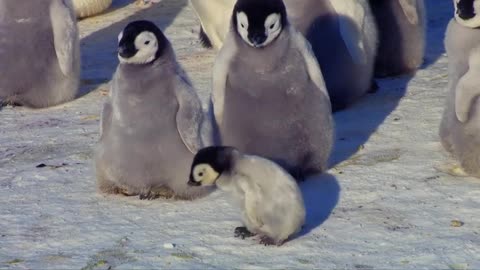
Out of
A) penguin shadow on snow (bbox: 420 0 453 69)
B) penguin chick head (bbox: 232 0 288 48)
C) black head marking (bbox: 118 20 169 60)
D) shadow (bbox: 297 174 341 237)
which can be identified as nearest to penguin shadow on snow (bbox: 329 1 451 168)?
penguin shadow on snow (bbox: 420 0 453 69)

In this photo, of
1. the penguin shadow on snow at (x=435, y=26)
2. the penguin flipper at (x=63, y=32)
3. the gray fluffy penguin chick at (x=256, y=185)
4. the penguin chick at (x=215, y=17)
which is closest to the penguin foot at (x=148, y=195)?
the gray fluffy penguin chick at (x=256, y=185)

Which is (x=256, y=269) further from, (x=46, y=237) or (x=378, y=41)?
(x=378, y=41)

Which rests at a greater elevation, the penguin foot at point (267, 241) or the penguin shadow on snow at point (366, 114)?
the penguin foot at point (267, 241)

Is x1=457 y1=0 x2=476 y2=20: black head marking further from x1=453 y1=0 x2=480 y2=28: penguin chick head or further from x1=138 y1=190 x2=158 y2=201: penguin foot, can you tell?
x1=138 y1=190 x2=158 y2=201: penguin foot

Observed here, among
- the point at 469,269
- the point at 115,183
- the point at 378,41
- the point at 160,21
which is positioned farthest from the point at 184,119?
the point at 160,21

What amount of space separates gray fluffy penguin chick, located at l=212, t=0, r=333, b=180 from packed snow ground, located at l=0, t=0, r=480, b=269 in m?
0.20

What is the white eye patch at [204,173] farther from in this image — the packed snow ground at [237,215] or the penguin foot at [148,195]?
the penguin foot at [148,195]

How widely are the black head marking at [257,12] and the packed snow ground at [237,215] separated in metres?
0.62

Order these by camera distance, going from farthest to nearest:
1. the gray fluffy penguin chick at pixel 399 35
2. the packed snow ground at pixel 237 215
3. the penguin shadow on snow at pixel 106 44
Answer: the penguin shadow on snow at pixel 106 44
the gray fluffy penguin chick at pixel 399 35
the packed snow ground at pixel 237 215

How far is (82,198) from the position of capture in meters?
4.77

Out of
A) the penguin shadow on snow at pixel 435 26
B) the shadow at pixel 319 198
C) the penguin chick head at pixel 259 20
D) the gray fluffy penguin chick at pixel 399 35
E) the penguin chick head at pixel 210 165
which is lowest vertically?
the penguin shadow on snow at pixel 435 26

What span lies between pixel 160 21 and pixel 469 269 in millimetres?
4591

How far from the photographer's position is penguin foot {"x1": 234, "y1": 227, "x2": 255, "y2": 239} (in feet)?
13.8

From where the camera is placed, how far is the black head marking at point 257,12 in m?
4.58
